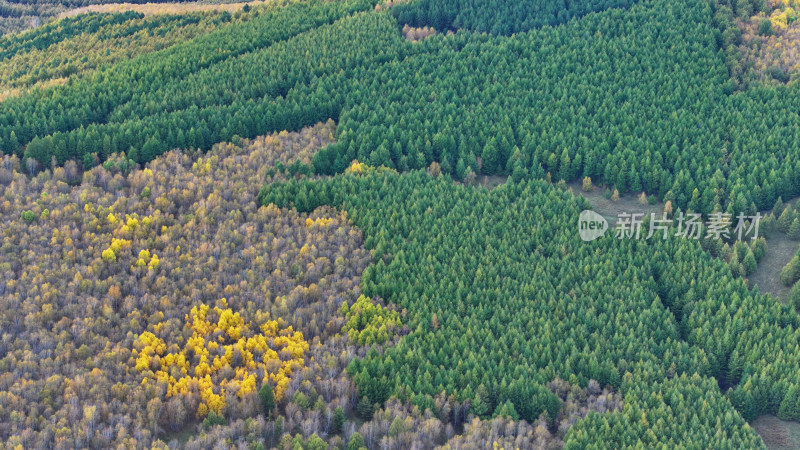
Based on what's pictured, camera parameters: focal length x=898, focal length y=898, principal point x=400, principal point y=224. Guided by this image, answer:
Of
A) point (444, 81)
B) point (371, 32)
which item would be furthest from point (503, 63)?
point (371, 32)

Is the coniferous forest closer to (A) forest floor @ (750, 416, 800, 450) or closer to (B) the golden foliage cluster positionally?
(B) the golden foliage cluster

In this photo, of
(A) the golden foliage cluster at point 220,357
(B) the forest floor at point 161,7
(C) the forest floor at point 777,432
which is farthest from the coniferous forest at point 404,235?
(B) the forest floor at point 161,7

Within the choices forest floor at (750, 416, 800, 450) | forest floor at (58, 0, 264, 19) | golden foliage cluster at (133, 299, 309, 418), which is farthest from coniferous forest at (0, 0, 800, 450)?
forest floor at (58, 0, 264, 19)

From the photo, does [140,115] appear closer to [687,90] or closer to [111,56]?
[111,56]

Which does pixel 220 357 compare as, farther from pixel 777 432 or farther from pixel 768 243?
pixel 768 243

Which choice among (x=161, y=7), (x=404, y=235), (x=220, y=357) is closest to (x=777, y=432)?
(x=404, y=235)
